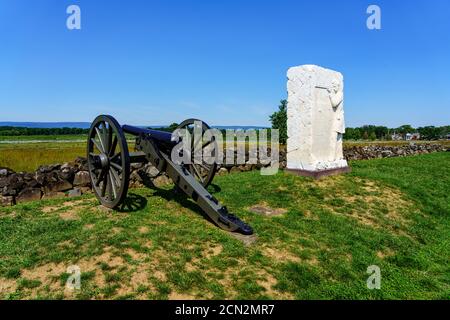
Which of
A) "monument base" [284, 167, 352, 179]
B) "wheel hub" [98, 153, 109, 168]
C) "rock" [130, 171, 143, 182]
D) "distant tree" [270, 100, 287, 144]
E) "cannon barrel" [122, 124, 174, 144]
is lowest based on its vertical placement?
"rock" [130, 171, 143, 182]

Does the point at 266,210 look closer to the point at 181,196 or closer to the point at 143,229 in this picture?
the point at 181,196

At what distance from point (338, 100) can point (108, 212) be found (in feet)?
25.1

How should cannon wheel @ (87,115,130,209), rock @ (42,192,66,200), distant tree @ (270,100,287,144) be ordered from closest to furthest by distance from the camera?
cannon wheel @ (87,115,130,209)
rock @ (42,192,66,200)
distant tree @ (270,100,287,144)

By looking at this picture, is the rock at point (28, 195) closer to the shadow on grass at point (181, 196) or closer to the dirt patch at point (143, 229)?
the shadow on grass at point (181, 196)

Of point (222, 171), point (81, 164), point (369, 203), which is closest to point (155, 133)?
point (81, 164)

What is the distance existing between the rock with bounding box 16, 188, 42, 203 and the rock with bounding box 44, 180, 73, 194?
0.23 m

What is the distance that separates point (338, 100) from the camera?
10305 mm

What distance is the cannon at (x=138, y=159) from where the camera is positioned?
582cm

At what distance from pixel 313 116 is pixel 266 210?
3814mm

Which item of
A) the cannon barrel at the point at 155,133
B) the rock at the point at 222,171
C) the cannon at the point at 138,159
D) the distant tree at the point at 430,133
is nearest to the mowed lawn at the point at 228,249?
the cannon at the point at 138,159

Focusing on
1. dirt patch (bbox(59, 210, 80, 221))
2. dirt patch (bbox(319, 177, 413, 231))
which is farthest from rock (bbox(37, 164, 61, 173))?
dirt patch (bbox(319, 177, 413, 231))

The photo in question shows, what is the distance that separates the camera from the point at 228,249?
5160mm

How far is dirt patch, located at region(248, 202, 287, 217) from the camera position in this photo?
7135 mm

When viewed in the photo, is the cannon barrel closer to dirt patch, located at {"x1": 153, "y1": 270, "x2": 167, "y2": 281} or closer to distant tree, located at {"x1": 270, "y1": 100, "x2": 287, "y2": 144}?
dirt patch, located at {"x1": 153, "y1": 270, "x2": 167, "y2": 281}
